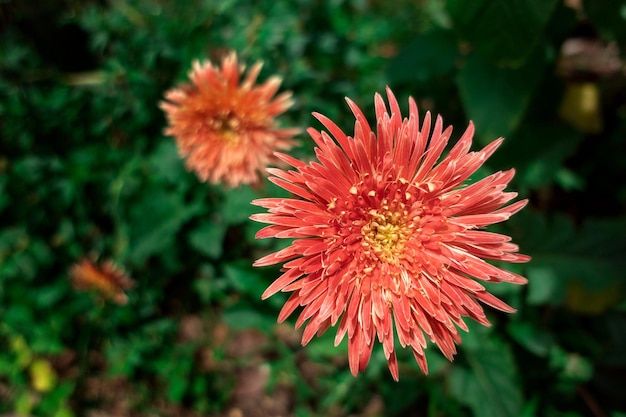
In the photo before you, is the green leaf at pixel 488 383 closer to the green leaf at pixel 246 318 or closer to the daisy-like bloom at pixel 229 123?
the green leaf at pixel 246 318

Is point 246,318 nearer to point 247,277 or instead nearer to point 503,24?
point 247,277

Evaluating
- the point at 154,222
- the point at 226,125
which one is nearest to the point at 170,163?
the point at 154,222

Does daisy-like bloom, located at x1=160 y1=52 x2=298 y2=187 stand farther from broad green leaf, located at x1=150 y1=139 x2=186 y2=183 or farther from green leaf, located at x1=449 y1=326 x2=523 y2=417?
green leaf, located at x1=449 y1=326 x2=523 y2=417

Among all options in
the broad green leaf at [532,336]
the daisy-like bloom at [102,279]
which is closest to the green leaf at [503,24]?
the broad green leaf at [532,336]

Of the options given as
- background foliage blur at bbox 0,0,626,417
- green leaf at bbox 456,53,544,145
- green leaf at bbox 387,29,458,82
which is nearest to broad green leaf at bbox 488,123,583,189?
background foliage blur at bbox 0,0,626,417

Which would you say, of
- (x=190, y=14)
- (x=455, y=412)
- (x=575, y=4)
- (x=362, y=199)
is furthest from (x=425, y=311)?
(x=575, y=4)

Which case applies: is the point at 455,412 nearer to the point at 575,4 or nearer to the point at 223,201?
the point at 223,201
